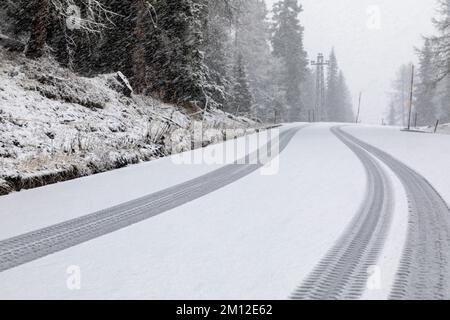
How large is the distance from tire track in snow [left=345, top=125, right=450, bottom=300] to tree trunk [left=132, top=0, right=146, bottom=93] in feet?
44.6

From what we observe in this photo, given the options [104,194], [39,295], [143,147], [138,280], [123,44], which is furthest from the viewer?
[123,44]

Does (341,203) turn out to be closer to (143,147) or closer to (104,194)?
(104,194)

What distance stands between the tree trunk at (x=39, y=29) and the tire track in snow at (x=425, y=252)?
33.2 feet

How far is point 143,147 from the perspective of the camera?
10656mm

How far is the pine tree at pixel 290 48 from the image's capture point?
209 feet

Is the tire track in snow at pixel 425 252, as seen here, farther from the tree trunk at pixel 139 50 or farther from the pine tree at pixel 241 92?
the pine tree at pixel 241 92

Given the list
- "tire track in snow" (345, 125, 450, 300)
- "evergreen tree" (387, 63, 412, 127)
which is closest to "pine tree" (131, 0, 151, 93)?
"tire track in snow" (345, 125, 450, 300)

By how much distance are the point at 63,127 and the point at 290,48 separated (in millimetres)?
59524

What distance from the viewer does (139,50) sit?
1719 cm

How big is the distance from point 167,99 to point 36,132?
11.9 meters

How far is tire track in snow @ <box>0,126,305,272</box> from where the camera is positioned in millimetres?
3656

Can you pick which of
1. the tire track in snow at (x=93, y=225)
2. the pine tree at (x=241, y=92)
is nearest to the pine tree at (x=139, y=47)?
the tire track in snow at (x=93, y=225)

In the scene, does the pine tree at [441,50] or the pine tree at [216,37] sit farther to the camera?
the pine tree at [441,50]

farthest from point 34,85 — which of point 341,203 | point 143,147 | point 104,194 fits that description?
point 341,203
